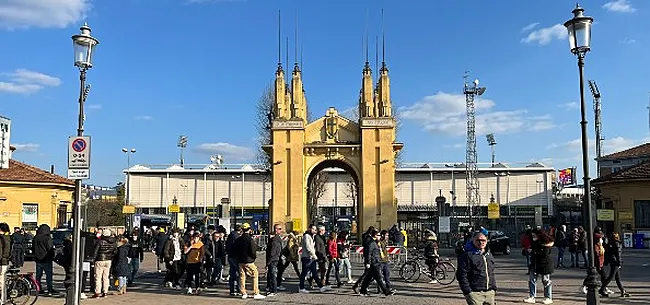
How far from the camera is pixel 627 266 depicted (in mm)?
26062

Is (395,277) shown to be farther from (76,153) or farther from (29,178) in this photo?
(29,178)

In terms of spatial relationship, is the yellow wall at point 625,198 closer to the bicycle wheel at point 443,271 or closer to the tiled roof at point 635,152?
the bicycle wheel at point 443,271

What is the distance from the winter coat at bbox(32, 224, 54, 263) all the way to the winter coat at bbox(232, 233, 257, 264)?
197 inches

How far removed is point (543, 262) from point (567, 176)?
339ft

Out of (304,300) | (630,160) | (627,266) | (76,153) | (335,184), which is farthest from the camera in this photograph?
(335,184)

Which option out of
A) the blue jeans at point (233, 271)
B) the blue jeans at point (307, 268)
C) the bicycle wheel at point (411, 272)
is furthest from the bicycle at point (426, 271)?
the blue jeans at point (233, 271)

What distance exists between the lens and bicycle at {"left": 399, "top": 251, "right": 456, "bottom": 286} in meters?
19.2

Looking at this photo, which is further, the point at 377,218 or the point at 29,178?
the point at 29,178

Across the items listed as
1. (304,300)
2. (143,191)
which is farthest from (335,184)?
(304,300)

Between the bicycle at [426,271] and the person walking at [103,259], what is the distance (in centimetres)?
899

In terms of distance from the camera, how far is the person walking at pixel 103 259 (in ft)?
52.4

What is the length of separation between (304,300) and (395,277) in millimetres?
6118

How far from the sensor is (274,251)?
16703 millimetres

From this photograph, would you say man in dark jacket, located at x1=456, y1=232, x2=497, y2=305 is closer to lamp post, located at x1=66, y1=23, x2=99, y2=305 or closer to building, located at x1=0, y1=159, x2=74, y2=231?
lamp post, located at x1=66, y1=23, x2=99, y2=305
